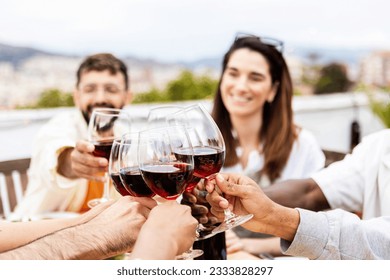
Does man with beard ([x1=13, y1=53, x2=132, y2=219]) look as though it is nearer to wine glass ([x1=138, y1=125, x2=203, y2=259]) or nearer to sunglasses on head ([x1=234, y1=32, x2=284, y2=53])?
wine glass ([x1=138, y1=125, x2=203, y2=259])

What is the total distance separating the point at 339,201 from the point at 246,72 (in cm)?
88

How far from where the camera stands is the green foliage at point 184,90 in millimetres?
4949

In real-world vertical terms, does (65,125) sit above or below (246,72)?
below

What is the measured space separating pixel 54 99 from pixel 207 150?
11.8 ft

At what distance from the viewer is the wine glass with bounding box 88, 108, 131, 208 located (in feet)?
4.72

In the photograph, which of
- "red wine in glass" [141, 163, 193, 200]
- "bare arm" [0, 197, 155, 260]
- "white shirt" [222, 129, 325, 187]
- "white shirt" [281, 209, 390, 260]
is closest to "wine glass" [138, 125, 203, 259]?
"red wine in glass" [141, 163, 193, 200]

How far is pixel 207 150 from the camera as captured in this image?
110cm

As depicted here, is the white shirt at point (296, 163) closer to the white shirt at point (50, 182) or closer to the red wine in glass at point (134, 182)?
the white shirt at point (50, 182)

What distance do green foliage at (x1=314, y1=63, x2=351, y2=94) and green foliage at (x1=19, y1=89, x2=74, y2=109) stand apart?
2.95 m

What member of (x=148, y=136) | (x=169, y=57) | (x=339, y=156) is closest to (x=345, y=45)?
(x=169, y=57)

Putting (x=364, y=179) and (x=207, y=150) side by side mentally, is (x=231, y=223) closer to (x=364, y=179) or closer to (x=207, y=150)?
(x=207, y=150)

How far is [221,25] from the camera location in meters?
4.05

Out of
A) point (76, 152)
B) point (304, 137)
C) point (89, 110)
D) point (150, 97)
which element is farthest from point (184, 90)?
point (76, 152)
